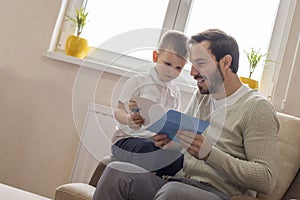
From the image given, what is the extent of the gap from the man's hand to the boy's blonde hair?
0.77 feet

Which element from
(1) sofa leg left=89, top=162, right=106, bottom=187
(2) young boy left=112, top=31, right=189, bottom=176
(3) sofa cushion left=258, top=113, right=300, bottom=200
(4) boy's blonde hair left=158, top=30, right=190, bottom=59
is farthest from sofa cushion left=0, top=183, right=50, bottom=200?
(3) sofa cushion left=258, top=113, right=300, bottom=200

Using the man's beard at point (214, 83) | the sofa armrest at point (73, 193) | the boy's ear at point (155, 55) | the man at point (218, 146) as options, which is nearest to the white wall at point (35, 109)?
the sofa armrest at point (73, 193)

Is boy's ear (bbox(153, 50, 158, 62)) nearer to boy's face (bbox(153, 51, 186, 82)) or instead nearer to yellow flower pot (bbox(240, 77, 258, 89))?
boy's face (bbox(153, 51, 186, 82))

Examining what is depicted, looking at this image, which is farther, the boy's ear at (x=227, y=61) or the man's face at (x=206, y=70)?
the boy's ear at (x=227, y=61)

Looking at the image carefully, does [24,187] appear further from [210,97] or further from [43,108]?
[210,97]

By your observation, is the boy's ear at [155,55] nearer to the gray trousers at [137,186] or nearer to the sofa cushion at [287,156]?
the gray trousers at [137,186]

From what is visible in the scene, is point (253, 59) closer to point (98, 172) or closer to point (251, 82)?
point (251, 82)

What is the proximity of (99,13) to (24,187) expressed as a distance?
3.45ft

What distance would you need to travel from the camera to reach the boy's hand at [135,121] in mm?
1297

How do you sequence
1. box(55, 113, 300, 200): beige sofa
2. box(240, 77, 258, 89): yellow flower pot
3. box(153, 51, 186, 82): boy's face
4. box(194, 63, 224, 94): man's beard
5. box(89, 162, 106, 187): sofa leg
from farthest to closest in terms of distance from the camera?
box(240, 77, 258, 89): yellow flower pot, box(55, 113, 300, 200): beige sofa, box(89, 162, 106, 187): sofa leg, box(194, 63, 224, 94): man's beard, box(153, 51, 186, 82): boy's face

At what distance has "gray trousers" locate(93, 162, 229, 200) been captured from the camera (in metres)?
1.36

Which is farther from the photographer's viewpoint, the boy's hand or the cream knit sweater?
the cream knit sweater

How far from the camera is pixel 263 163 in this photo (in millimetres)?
1480

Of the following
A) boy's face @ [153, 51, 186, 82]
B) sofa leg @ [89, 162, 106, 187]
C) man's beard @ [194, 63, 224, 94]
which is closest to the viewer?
boy's face @ [153, 51, 186, 82]
